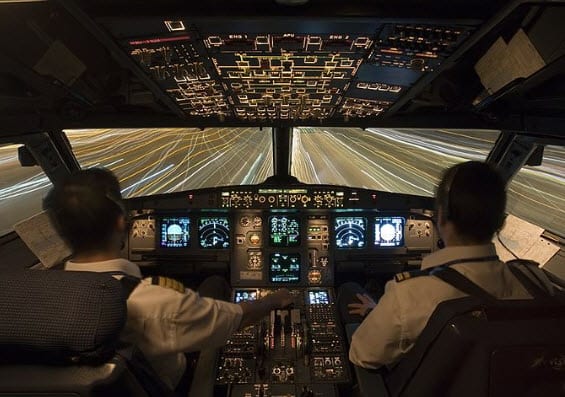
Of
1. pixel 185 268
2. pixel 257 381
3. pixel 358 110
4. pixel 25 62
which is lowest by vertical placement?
pixel 257 381

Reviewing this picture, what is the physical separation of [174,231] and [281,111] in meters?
1.03

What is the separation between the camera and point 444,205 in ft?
5.17

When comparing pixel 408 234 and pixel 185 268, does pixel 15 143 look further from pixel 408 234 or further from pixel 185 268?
pixel 408 234

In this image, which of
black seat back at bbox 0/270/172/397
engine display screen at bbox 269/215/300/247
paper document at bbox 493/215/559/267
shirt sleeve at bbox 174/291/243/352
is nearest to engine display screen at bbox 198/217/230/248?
engine display screen at bbox 269/215/300/247

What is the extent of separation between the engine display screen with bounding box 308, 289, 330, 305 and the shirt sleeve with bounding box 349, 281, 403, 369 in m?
1.27

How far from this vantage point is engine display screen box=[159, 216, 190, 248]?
124 inches

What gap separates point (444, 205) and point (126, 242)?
7.11ft

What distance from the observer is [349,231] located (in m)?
3.17

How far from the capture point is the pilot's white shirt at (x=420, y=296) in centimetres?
147

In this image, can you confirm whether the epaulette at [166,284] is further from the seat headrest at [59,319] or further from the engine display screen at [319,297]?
the engine display screen at [319,297]

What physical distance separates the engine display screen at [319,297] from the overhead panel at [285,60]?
3.75 ft

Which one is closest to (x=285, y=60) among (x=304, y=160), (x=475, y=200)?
(x=475, y=200)

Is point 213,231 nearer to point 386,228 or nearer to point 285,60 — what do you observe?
point 386,228

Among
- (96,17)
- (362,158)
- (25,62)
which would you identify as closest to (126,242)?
(25,62)
